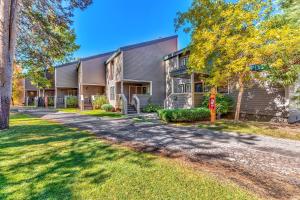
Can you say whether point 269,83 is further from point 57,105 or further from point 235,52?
point 57,105

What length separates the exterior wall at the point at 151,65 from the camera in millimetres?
17266

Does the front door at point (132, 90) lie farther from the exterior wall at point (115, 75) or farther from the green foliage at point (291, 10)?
the green foliage at point (291, 10)

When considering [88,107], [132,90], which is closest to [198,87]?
[132,90]

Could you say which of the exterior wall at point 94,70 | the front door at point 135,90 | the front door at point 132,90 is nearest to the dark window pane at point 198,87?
the front door at point 135,90

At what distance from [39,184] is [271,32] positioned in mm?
9365

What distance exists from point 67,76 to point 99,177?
80.1 ft

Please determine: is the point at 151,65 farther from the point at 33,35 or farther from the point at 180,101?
the point at 33,35

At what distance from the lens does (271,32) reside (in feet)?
25.1

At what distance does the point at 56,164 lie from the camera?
13.4ft

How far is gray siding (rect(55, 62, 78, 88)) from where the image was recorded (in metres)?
24.3

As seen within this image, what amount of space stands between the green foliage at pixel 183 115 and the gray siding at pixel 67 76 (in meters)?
18.5

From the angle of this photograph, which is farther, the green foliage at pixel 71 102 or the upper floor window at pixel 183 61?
the green foliage at pixel 71 102

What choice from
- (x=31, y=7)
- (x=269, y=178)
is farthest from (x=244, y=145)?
(x=31, y=7)

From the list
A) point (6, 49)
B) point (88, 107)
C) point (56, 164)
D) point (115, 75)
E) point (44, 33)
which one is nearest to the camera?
point (56, 164)
